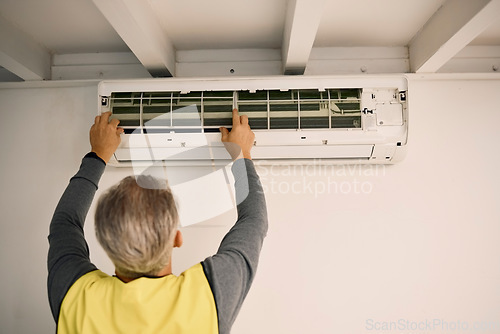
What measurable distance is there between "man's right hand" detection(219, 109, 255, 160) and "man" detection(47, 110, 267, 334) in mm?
520

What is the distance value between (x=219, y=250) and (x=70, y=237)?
405 mm

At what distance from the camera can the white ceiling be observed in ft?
4.58

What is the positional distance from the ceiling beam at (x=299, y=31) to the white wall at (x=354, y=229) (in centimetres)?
48

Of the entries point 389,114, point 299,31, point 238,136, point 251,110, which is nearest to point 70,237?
point 238,136

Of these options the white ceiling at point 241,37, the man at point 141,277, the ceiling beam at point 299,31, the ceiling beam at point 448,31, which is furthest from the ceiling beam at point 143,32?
the ceiling beam at point 448,31

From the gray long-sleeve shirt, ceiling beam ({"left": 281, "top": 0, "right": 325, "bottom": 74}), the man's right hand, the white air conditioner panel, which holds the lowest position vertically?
the gray long-sleeve shirt

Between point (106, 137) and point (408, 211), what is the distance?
1336 mm

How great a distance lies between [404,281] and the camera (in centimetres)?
169

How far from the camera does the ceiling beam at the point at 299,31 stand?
1.22 meters

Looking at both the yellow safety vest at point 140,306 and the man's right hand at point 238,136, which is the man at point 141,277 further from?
the man's right hand at point 238,136

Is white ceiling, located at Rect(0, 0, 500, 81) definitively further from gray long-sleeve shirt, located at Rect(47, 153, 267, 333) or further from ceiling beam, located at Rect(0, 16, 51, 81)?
gray long-sleeve shirt, located at Rect(47, 153, 267, 333)

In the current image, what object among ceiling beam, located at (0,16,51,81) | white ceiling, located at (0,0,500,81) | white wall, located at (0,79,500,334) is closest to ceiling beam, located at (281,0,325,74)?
white ceiling, located at (0,0,500,81)

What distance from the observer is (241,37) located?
5.64 ft

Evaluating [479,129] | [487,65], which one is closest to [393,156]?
[479,129]
